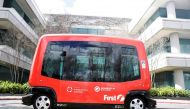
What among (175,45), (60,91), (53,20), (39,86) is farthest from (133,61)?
(53,20)

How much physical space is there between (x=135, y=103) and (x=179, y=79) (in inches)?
812

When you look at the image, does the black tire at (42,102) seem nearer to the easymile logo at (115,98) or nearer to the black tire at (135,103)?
the easymile logo at (115,98)

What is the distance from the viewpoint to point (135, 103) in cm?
1025

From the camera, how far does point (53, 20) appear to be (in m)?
44.1

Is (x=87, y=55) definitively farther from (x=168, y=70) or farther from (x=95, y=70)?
(x=168, y=70)

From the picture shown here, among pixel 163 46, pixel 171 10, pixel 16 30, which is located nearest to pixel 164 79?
pixel 163 46

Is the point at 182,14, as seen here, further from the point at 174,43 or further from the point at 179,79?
the point at 179,79

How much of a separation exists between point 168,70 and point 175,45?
3505 mm

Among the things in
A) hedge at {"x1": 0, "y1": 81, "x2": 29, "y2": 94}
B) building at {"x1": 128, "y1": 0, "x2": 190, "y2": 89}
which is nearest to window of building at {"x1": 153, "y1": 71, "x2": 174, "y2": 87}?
building at {"x1": 128, "y1": 0, "x2": 190, "y2": 89}

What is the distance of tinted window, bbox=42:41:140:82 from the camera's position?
33.6 feet

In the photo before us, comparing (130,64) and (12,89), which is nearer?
(130,64)

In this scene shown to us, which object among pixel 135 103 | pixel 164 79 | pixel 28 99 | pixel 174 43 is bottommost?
pixel 135 103

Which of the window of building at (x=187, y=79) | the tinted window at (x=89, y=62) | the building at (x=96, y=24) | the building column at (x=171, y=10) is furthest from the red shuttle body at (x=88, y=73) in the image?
the building at (x=96, y=24)

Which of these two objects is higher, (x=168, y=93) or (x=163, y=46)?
(x=163, y=46)
